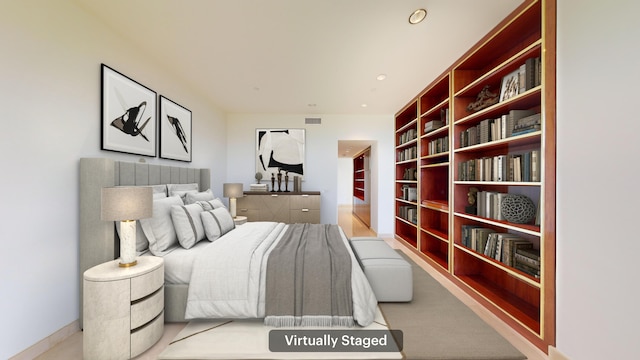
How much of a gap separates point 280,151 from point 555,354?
452cm

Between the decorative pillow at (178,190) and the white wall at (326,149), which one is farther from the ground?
the white wall at (326,149)

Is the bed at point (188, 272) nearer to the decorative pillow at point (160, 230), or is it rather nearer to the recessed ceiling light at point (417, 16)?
the decorative pillow at point (160, 230)

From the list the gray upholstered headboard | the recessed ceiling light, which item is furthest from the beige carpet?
the recessed ceiling light

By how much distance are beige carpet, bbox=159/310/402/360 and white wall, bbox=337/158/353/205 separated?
31.0ft

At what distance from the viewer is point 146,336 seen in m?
1.58

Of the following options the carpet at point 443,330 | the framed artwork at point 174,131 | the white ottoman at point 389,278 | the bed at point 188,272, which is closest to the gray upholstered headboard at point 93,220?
the bed at point 188,272

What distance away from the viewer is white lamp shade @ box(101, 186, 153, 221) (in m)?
1.55

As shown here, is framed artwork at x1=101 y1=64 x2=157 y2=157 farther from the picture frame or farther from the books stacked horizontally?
the picture frame

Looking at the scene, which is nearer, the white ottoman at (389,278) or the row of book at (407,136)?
the white ottoman at (389,278)

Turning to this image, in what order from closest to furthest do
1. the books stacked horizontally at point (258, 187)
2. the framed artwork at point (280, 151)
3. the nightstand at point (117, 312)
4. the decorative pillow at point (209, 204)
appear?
the nightstand at point (117, 312) < the decorative pillow at point (209, 204) < the books stacked horizontally at point (258, 187) < the framed artwork at point (280, 151)

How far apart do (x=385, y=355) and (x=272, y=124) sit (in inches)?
172

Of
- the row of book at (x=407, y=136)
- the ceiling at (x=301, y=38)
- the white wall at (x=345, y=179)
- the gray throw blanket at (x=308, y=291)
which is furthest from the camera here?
the white wall at (x=345, y=179)

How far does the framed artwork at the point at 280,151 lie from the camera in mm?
4891

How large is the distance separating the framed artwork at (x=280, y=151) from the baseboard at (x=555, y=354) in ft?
13.4
